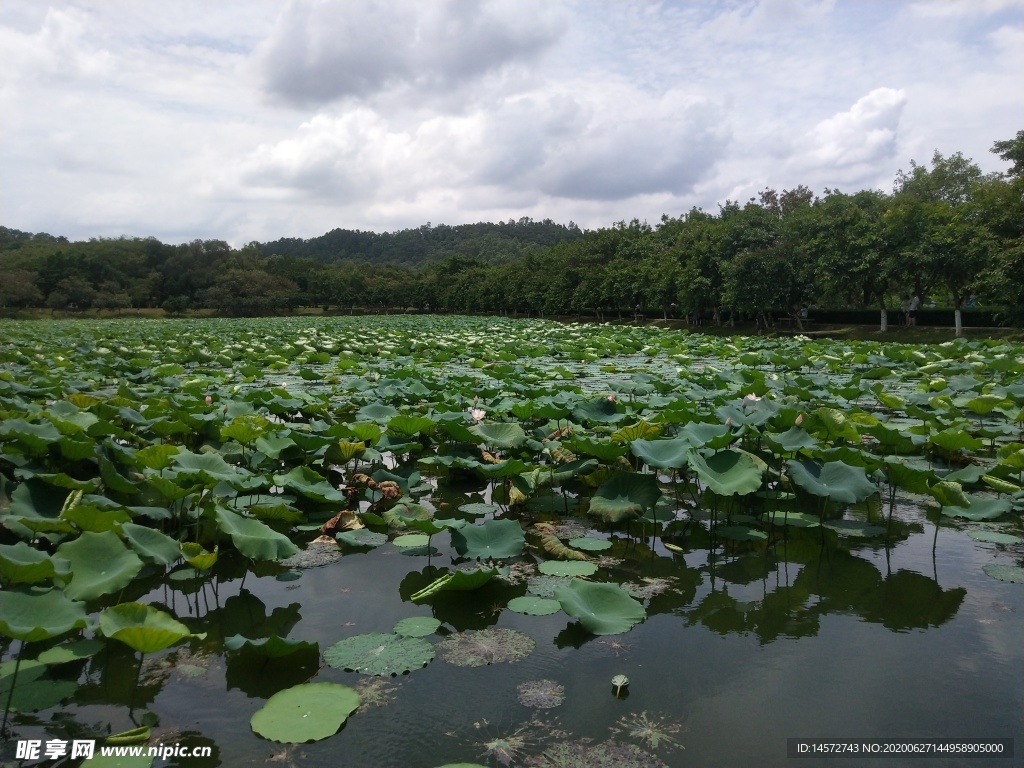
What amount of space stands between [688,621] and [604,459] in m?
1.31

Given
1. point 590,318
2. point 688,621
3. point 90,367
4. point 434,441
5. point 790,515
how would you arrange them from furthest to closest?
1. point 590,318
2. point 90,367
3. point 434,441
4. point 790,515
5. point 688,621

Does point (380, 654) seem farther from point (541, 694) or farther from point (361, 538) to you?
point (361, 538)

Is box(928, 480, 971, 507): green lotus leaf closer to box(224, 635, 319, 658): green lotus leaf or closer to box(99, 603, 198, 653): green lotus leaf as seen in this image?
box(224, 635, 319, 658): green lotus leaf

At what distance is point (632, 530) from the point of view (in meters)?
→ 3.74

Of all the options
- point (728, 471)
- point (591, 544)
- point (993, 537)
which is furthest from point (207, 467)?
point (993, 537)

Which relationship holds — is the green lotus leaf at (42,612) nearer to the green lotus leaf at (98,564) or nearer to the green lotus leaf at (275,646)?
the green lotus leaf at (98,564)

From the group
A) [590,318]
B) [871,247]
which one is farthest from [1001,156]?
[590,318]

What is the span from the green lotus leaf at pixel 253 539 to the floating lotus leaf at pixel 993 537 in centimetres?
337

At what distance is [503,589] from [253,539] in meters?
1.05

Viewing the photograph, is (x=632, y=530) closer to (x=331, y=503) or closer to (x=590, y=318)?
(x=331, y=503)

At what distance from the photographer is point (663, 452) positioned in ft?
11.8

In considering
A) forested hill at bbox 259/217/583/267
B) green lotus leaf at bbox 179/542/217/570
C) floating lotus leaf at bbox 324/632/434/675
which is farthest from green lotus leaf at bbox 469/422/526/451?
forested hill at bbox 259/217/583/267

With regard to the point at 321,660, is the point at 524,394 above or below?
above

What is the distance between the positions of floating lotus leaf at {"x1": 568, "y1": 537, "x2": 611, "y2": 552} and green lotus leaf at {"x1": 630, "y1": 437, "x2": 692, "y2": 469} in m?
0.46
